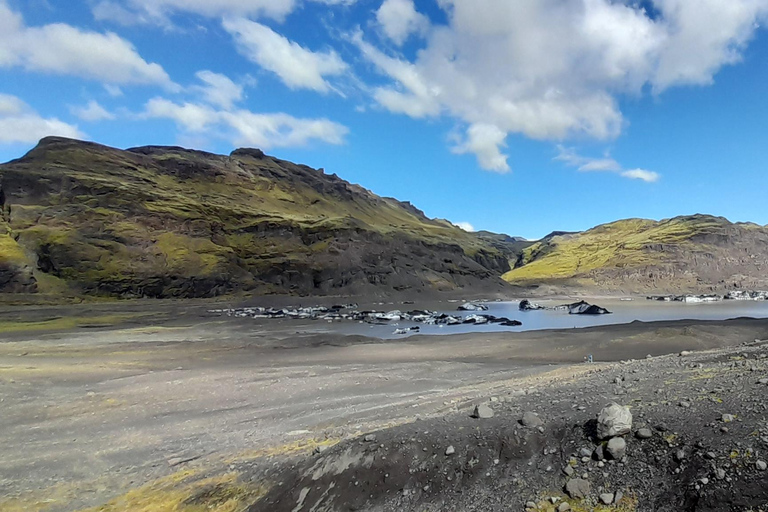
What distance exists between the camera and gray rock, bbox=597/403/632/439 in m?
7.00

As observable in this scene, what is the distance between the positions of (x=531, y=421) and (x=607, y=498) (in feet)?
7.72

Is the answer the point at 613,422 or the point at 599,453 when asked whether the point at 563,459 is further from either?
the point at 613,422

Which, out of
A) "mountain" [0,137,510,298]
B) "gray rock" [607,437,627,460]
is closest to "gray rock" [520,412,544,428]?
"gray rock" [607,437,627,460]

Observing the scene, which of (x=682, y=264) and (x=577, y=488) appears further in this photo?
(x=682, y=264)

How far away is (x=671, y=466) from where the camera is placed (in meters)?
6.11

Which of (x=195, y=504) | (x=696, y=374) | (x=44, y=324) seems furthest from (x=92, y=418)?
(x=44, y=324)

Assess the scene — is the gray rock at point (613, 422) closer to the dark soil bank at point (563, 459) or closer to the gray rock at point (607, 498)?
the dark soil bank at point (563, 459)

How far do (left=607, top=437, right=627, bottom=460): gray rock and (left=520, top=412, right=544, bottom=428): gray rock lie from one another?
1.56 metres

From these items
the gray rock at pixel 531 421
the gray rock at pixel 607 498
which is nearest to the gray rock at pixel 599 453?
the gray rock at pixel 607 498

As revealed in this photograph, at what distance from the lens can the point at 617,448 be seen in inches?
260

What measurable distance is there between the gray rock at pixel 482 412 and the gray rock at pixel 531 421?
3.05 feet

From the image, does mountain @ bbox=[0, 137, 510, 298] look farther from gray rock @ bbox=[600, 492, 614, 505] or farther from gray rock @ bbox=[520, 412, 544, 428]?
gray rock @ bbox=[600, 492, 614, 505]

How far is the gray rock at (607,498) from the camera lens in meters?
5.89

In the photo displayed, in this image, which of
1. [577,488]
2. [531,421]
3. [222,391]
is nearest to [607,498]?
[577,488]
